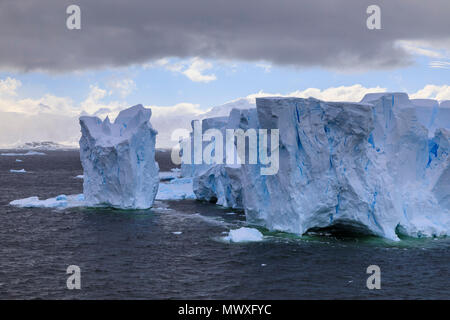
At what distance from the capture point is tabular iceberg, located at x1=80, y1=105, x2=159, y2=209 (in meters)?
33.5

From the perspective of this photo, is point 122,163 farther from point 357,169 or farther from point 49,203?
point 357,169

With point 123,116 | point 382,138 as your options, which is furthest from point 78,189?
point 382,138

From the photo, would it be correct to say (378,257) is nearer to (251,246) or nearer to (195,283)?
(251,246)

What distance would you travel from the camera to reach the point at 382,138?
25.9 meters

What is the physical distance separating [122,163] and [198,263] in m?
15.3

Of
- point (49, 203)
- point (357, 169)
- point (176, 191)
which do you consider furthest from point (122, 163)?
point (357, 169)

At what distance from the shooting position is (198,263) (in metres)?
20.3

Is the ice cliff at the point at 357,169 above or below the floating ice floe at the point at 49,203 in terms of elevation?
above

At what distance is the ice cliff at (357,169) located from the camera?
79.7 feet

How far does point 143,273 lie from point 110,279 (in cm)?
144

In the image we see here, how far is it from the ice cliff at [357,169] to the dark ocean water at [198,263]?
1.21m

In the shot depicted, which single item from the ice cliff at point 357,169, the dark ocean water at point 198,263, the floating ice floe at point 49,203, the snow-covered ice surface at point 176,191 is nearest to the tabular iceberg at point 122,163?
the floating ice floe at point 49,203

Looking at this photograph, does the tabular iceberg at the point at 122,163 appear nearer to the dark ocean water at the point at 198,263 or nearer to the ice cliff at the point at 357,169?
the dark ocean water at the point at 198,263

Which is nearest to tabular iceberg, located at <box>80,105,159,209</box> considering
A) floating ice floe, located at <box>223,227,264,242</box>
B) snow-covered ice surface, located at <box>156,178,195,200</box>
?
snow-covered ice surface, located at <box>156,178,195,200</box>
